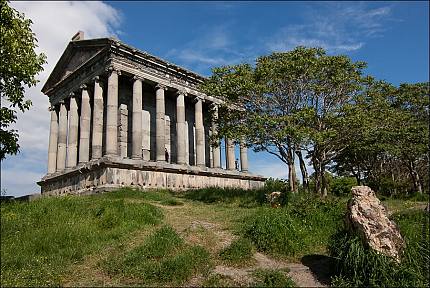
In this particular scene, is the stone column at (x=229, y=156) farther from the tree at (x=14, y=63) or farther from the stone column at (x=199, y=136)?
the tree at (x=14, y=63)

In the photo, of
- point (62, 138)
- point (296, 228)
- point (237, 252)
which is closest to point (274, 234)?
point (296, 228)

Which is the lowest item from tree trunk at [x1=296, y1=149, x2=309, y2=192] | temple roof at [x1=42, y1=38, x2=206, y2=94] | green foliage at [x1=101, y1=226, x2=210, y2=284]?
green foliage at [x1=101, y1=226, x2=210, y2=284]

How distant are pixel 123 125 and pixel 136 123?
3623mm

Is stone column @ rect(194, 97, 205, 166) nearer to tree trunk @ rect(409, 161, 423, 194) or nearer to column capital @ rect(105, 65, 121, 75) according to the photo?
column capital @ rect(105, 65, 121, 75)

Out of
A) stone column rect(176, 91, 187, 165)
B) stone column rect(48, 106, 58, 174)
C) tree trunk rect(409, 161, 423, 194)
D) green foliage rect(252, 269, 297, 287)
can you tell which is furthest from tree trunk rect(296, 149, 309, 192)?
stone column rect(48, 106, 58, 174)

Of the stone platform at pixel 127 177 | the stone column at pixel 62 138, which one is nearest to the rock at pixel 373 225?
the stone platform at pixel 127 177

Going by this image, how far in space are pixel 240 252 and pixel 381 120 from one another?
14.2 meters

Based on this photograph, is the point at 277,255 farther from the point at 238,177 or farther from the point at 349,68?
the point at 238,177

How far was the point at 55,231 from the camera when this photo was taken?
1104cm

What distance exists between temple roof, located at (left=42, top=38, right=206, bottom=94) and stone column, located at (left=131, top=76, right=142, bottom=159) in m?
2.11

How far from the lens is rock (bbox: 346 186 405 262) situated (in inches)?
330

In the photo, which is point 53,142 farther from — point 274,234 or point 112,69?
point 274,234

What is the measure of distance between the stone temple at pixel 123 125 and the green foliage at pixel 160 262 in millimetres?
12141

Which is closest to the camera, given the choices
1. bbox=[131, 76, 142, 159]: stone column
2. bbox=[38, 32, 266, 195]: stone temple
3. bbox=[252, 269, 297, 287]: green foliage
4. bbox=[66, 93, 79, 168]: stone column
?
bbox=[252, 269, 297, 287]: green foliage
